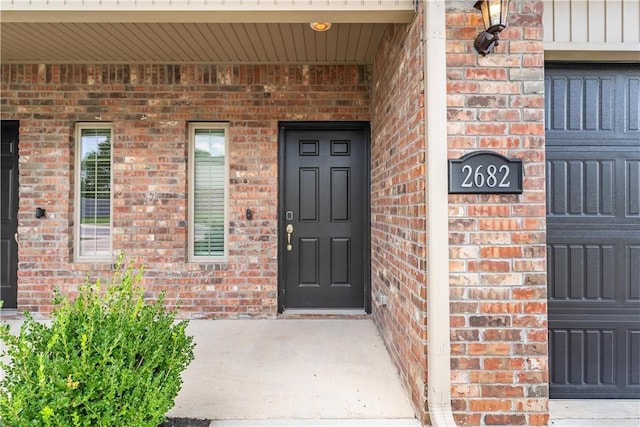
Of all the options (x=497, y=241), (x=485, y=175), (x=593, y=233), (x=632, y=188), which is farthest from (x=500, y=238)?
(x=632, y=188)

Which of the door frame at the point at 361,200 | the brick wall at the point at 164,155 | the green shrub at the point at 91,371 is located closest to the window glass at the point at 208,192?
the brick wall at the point at 164,155

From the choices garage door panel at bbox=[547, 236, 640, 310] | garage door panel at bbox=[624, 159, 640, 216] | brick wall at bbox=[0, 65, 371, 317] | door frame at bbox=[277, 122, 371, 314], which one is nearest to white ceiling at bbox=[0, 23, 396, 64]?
brick wall at bbox=[0, 65, 371, 317]

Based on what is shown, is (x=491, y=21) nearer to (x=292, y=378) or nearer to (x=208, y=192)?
(x=292, y=378)

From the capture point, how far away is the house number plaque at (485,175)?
1877 millimetres

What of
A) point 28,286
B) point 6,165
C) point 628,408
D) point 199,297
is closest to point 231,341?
point 199,297

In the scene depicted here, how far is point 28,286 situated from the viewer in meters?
3.57

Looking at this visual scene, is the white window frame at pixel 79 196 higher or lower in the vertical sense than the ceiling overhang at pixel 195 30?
lower

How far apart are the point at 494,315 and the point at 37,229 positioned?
410cm

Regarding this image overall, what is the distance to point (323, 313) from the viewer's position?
3.64m

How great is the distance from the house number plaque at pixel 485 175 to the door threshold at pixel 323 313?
6.91ft

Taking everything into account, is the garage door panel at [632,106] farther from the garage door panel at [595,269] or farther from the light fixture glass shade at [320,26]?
the light fixture glass shade at [320,26]

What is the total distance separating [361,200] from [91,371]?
9.02ft

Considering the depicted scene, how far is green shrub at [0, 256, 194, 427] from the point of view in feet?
4.54

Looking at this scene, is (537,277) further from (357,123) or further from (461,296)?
(357,123)
